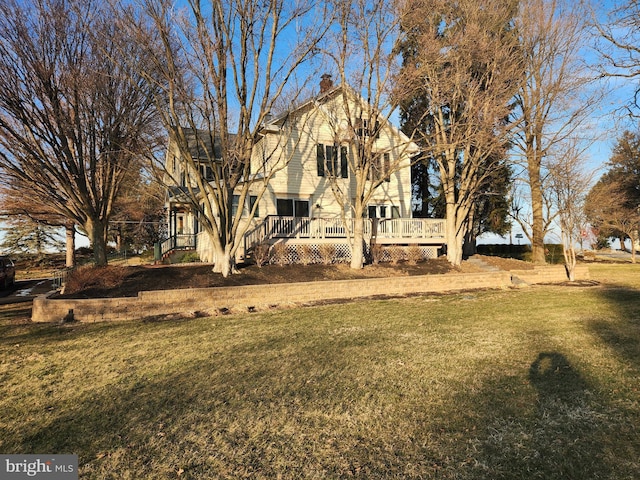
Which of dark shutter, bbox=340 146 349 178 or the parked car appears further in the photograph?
dark shutter, bbox=340 146 349 178

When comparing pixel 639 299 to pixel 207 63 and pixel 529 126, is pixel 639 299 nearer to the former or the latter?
pixel 529 126

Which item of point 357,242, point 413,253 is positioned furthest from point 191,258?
point 413,253

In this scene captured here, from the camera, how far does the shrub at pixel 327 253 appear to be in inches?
608

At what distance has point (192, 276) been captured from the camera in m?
12.0

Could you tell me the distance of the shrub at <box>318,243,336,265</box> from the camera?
608 inches

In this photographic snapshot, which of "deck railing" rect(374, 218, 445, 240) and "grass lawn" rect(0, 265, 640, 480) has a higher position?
"deck railing" rect(374, 218, 445, 240)

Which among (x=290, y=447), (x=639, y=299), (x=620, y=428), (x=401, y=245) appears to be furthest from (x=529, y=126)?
(x=290, y=447)

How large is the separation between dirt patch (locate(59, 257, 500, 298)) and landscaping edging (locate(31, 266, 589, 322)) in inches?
26.8

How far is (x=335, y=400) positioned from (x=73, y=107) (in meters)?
12.5

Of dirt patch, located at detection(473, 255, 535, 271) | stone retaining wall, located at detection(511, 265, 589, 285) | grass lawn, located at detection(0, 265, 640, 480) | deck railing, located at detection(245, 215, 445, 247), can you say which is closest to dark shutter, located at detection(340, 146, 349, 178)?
deck railing, located at detection(245, 215, 445, 247)

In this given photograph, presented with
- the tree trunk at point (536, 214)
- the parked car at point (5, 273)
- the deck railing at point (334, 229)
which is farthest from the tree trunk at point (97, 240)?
the tree trunk at point (536, 214)

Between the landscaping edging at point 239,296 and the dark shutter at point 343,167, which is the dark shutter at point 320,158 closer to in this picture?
the dark shutter at point 343,167

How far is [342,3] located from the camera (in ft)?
42.7

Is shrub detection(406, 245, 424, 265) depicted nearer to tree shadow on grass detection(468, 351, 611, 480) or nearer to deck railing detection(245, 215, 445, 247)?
deck railing detection(245, 215, 445, 247)
